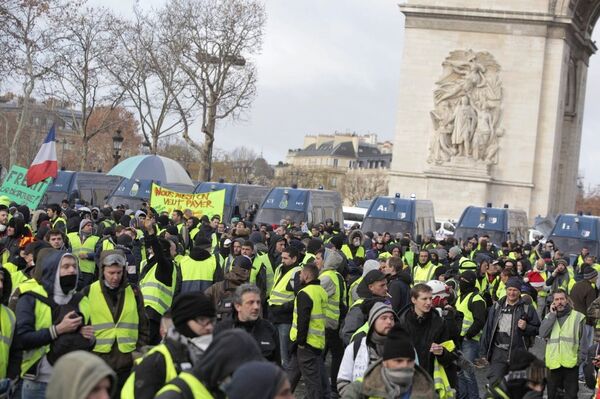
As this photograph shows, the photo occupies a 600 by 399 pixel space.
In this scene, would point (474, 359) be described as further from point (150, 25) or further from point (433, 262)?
point (150, 25)

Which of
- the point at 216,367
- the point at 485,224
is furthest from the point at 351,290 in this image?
the point at 485,224

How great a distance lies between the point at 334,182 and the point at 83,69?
75.1 meters

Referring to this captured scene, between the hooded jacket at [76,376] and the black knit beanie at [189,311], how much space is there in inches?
50.1

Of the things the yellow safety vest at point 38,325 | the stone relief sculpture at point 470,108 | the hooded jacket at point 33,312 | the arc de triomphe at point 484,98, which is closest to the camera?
the hooded jacket at point 33,312

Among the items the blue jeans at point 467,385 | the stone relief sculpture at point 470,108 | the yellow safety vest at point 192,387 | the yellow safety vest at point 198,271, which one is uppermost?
the stone relief sculpture at point 470,108

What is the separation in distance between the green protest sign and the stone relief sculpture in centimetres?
1974

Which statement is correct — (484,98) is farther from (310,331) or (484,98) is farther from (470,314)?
(310,331)

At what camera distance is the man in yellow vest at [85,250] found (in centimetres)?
1163

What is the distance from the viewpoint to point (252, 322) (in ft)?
25.7

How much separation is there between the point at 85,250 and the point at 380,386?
693cm

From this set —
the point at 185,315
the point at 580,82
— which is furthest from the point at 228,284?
the point at 580,82

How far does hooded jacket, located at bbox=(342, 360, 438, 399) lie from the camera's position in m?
6.36

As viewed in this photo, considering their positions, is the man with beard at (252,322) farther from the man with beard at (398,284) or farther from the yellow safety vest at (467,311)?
the yellow safety vest at (467,311)

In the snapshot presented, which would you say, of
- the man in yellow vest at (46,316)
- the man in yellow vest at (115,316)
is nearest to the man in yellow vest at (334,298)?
the man in yellow vest at (115,316)
